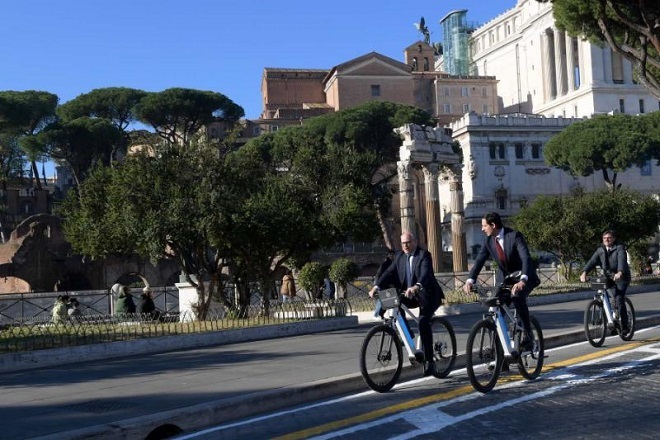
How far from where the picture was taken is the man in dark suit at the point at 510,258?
9000 mm

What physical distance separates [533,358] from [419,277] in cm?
151

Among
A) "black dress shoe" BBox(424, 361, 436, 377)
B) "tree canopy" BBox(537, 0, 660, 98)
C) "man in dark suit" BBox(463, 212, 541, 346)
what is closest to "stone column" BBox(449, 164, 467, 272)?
"tree canopy" BBox(537, 0, 660, 98)

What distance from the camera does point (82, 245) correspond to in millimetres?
21266

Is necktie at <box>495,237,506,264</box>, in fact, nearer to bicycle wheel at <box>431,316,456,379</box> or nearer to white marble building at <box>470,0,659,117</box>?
bicycle wheel at <box>431,316,456,379</box>

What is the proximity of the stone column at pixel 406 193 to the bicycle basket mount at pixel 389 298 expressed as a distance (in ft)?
71.5

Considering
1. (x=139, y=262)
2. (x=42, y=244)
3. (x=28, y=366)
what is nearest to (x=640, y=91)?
(x=139, y=262)

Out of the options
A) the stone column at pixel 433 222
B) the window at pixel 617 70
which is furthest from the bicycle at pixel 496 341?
the window at pixel 617 70

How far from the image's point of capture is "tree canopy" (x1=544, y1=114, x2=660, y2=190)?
2525 inches

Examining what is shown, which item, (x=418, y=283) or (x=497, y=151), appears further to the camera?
(x=497, y=151)

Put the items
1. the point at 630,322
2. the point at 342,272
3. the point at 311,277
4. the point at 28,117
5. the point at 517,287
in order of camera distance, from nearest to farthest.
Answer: the point at 517,287 → the point at 630,322 → the point at 311,277 → the point at 342,272 → the point at 28,117

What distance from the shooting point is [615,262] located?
12312 millimetres

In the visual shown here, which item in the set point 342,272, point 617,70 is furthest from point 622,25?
point 617,70

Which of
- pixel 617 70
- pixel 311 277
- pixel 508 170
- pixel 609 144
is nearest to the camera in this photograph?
pixel 311 277

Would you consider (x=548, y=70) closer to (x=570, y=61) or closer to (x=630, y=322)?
(x=570, y=61)
